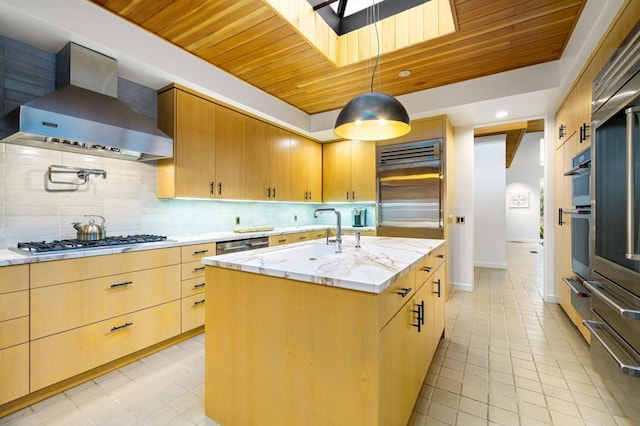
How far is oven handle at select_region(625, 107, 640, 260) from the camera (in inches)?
50.6

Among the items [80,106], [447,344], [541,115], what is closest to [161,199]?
[80,106]

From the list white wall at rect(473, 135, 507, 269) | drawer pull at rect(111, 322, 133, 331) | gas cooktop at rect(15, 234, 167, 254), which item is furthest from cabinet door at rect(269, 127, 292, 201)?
white wall at rect(473, 135, 507, 269)

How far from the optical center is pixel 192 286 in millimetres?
2639

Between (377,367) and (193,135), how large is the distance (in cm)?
278

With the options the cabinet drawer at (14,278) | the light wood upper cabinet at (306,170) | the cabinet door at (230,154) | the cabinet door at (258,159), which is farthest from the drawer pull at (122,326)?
the light wood upper cabinet at (306,170)

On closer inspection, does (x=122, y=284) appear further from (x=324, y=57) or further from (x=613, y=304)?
(x=613, y=304)

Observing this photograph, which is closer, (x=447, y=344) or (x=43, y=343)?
(x=43, y=343)

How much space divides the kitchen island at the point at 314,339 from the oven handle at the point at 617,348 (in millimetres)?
931

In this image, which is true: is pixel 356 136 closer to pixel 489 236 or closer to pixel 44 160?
pixel 44 160

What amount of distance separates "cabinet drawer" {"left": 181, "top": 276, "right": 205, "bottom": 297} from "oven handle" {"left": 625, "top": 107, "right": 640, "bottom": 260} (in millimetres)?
2970

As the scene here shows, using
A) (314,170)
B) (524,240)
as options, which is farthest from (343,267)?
(524,240)

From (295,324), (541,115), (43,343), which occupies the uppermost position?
(541,115)

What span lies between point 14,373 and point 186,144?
2077mm

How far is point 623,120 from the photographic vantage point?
152cm
